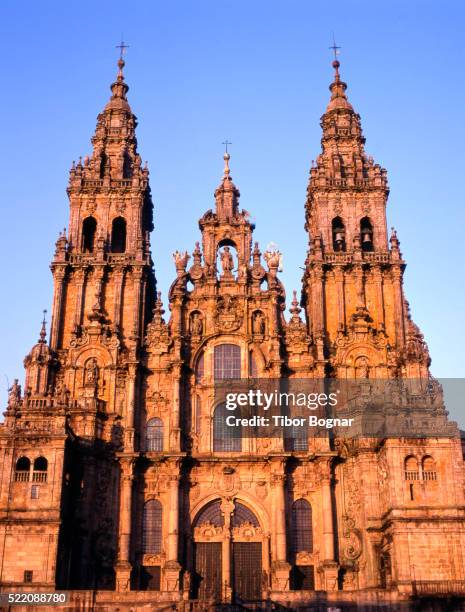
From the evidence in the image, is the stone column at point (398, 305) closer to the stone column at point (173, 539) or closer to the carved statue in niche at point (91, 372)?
the stone column at point (173, 539)

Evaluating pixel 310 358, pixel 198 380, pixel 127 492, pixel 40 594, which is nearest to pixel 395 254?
pixel 310 358

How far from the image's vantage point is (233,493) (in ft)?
151

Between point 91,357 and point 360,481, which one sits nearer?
point 360,481

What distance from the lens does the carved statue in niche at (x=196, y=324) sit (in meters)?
49.7

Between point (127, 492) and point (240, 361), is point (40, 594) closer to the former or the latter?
point (127, 492)

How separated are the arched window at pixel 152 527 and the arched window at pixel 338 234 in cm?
1977

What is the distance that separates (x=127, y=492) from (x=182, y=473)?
3.15 m

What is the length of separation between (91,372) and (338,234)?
18210mm

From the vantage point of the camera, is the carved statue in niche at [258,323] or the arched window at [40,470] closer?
the arched window at [40,470]

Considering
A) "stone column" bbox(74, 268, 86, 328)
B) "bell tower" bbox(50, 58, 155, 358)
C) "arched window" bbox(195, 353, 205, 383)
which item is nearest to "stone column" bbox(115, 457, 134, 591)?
"arched window" bbox(195, 353, 205, 383)

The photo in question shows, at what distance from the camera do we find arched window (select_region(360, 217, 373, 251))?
2124 inches

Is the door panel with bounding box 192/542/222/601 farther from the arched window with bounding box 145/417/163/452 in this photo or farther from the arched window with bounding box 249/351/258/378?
the arched window with bounding box 249/351/258/378

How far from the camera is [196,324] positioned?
164 feet

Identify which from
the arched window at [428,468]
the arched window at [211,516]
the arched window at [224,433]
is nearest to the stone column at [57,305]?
the arched window at [224,433]
